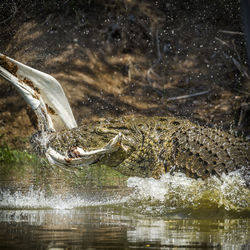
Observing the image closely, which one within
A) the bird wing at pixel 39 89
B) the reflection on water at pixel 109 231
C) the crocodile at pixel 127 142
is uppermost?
the bird wing at pixel 39 89

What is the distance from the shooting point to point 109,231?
378cm

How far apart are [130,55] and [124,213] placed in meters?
8.05

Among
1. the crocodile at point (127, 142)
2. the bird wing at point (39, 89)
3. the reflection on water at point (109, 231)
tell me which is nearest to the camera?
the reflection on water at point (109, 231)

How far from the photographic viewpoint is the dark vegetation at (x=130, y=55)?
10.9m

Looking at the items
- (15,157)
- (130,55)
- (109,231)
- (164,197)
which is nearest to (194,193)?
(164,197)

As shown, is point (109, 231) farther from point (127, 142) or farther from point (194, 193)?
point (127, 142)

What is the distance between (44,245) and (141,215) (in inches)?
56.6

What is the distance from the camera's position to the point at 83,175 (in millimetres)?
7227

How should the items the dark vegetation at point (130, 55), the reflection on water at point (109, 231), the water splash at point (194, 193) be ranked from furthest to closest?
the dark vegetation at point (130, 55) < the water splash at point (194, 193) < the reflection on water at point (109, 231)

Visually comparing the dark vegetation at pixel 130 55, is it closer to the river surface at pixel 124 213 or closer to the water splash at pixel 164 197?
the river surface at pixel 124 213

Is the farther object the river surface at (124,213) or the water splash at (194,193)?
the water splash at (194,193)

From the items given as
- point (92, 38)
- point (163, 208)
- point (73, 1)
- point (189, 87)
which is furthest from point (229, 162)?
point (73, 1)

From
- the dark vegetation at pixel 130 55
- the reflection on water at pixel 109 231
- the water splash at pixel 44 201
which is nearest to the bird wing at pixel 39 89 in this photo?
→ the water splash at pixel 44 201

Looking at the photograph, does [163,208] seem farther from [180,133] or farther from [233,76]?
[233,76]
